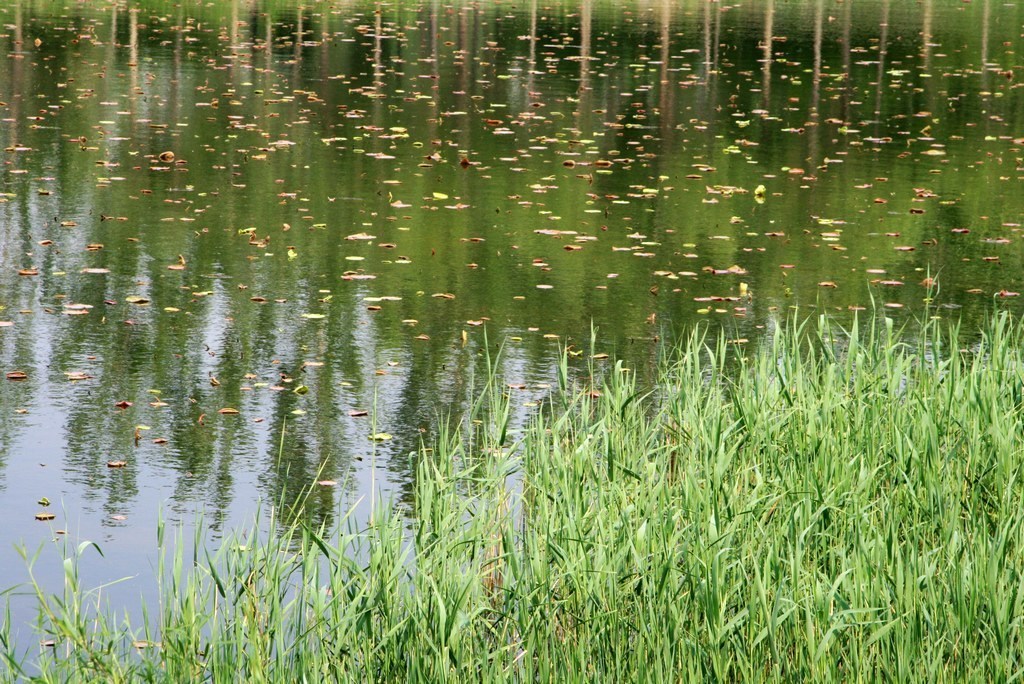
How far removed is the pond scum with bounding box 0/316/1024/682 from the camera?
4219 mm

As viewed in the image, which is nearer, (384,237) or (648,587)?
(648,587)

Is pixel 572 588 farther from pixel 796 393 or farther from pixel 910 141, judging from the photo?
pixel 910 141

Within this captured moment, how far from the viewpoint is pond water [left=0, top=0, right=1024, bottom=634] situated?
7230 millimetres

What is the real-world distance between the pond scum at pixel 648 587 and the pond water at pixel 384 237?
1.40 ft

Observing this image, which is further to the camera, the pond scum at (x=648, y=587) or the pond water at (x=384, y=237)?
the pond water at (x=384, y=237)

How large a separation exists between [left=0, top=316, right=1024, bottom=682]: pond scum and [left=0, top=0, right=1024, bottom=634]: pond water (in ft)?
1.40

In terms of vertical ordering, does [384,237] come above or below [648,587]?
above

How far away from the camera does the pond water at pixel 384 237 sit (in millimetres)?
7230

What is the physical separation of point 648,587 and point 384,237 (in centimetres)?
760

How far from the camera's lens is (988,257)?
11312 millimetres

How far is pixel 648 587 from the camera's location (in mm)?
4449


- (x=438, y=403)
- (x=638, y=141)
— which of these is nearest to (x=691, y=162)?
(x=638, y=141)

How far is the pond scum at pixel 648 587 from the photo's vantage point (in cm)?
422

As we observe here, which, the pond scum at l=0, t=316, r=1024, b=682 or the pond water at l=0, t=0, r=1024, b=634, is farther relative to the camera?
the pond water at l=0, t=0, r=1024, b=634
